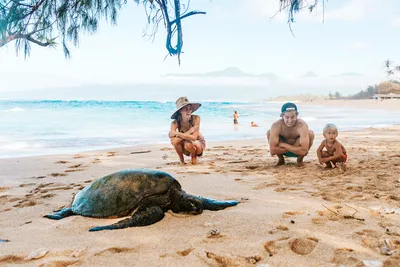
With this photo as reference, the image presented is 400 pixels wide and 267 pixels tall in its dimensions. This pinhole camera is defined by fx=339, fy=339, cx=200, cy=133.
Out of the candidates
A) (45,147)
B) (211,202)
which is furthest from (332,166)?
(45,147)

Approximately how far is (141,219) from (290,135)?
2.54 metres

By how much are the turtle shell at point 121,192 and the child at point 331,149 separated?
2.01 meters

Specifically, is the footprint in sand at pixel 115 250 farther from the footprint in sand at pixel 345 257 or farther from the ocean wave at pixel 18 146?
the ocean wave at pixel 18 146

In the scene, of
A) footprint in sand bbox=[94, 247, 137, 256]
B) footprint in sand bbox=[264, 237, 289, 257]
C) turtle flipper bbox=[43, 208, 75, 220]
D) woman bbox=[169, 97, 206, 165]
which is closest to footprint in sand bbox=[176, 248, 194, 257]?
footprint in sand bbox=[94, 247, 137, 256]

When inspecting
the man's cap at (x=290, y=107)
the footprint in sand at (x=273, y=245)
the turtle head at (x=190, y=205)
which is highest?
the man's cap at (x=290, y=107)

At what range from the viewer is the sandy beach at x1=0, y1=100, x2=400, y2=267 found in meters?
1.68

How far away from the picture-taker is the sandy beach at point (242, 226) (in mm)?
1679

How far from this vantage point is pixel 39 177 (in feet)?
13.3

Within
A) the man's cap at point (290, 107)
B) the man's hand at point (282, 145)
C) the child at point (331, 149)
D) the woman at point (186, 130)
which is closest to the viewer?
the child at point (331, 149)

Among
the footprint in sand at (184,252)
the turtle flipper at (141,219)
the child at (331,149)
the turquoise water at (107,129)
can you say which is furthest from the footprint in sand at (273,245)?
the turquoise water at (107,129)

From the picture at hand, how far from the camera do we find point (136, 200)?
7.62 feet

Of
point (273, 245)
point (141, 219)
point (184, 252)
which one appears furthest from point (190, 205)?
point (273, 245)

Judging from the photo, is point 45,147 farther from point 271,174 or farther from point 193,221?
point 193,221

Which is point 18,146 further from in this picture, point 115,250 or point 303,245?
point 303,245
